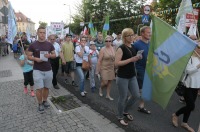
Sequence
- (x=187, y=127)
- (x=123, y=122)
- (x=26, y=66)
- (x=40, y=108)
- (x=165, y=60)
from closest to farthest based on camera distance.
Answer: (x=165, y=60)
(x=187, y=127)
(x=123, y=122)
(x=40, y=108)
(x=26, y=66)

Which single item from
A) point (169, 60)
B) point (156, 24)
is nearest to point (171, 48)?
point (169, 60)

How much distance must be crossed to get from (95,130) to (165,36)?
221cm

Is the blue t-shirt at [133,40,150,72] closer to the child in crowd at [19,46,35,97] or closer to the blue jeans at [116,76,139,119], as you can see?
the blue jeans at [116,76,139,119]

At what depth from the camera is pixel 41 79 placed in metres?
5.13

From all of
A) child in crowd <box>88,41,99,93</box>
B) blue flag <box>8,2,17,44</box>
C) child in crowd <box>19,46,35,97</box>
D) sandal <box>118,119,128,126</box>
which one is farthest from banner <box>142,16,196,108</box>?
blue flag <box>8,2,17,44</box>

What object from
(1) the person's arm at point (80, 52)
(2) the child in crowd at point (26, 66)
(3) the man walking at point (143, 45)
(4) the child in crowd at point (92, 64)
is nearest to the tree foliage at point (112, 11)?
(4) the child in crowd at point (92, 64)

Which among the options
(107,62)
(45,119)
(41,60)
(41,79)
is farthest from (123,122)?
(41,60)

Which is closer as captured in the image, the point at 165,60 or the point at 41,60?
the point at 165,60

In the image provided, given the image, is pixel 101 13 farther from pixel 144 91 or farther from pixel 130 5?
pixel 144 91

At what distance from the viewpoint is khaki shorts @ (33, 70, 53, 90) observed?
5.09m

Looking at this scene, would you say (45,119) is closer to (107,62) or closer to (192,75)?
(107,62)

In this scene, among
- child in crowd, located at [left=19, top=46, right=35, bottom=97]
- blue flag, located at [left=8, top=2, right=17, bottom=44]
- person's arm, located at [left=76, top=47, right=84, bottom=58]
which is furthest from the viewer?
blue flag, located at [left=8, top=2, right=17, bottom=44]

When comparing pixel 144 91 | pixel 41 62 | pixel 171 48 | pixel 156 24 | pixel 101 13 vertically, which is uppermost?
pixel 101 13

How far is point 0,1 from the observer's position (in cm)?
5634
